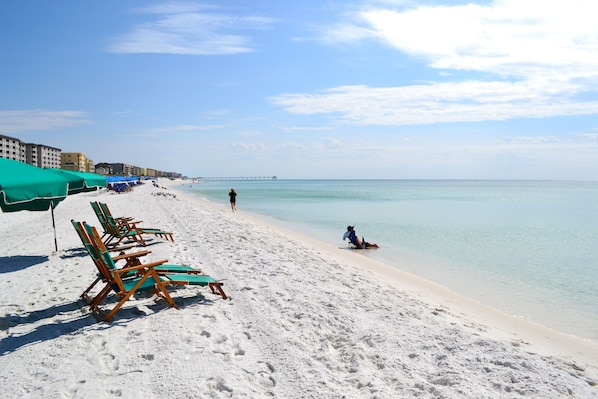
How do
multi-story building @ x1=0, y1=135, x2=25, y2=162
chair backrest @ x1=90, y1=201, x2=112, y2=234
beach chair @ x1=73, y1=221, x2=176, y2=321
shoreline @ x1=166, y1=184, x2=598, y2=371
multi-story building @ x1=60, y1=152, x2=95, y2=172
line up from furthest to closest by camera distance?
multi-story building @ x1=60, y1=152, x2=95, y2=172, multi-story building @ x1=0, y1=135, x2=25, y2=162, chair backrest @ x1=90, y1=201, x2=112, y2=234, shoreline @ x1=166, y1=184, x2=598, y2=371, beach chair @ x1=73, y1=221, x2=176, y2=321

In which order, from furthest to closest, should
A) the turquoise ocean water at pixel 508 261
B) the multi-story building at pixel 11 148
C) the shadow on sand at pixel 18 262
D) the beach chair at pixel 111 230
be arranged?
the multi-story building at pixel 11 148
the beach chair at pixel 111 230
the turquoise ocean water at pixel 508 261
the shadow on sand at pixel 18 262

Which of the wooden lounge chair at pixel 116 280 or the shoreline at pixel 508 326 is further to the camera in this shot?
the shoreline at pixel 508 326

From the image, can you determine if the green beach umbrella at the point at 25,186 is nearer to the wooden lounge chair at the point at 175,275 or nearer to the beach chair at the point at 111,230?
the wooden lounge chair at the point at 175,275

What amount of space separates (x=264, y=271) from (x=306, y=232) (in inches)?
432

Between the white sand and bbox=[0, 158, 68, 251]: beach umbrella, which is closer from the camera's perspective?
the white sand

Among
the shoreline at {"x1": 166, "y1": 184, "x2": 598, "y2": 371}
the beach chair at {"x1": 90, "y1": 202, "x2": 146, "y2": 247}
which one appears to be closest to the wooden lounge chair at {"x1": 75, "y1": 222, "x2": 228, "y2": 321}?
the shoreline at {"x1": 166, "y1": 184, "x2": 598, "y2": 371}

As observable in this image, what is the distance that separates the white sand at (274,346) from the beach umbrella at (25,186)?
1.17 meters

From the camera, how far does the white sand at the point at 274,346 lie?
314cm

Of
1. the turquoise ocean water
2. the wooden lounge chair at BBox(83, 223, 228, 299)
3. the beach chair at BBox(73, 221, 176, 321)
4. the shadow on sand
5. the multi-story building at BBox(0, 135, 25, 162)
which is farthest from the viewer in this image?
the multi-story building at BBox(0, 135, 25, 162)

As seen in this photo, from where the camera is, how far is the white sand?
3.14 metres

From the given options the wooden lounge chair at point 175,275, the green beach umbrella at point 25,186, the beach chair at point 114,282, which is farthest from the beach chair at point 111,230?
the beach chair at point 114,282

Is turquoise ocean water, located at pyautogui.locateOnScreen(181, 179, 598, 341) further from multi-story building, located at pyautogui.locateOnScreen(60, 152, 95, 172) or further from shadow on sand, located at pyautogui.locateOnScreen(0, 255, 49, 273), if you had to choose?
multi-story building, located at pyautogui.locateOnScreen(60, 152, 95, 172)

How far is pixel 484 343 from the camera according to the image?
4203mm

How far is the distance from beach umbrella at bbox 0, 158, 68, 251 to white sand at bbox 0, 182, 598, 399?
3.85ft
